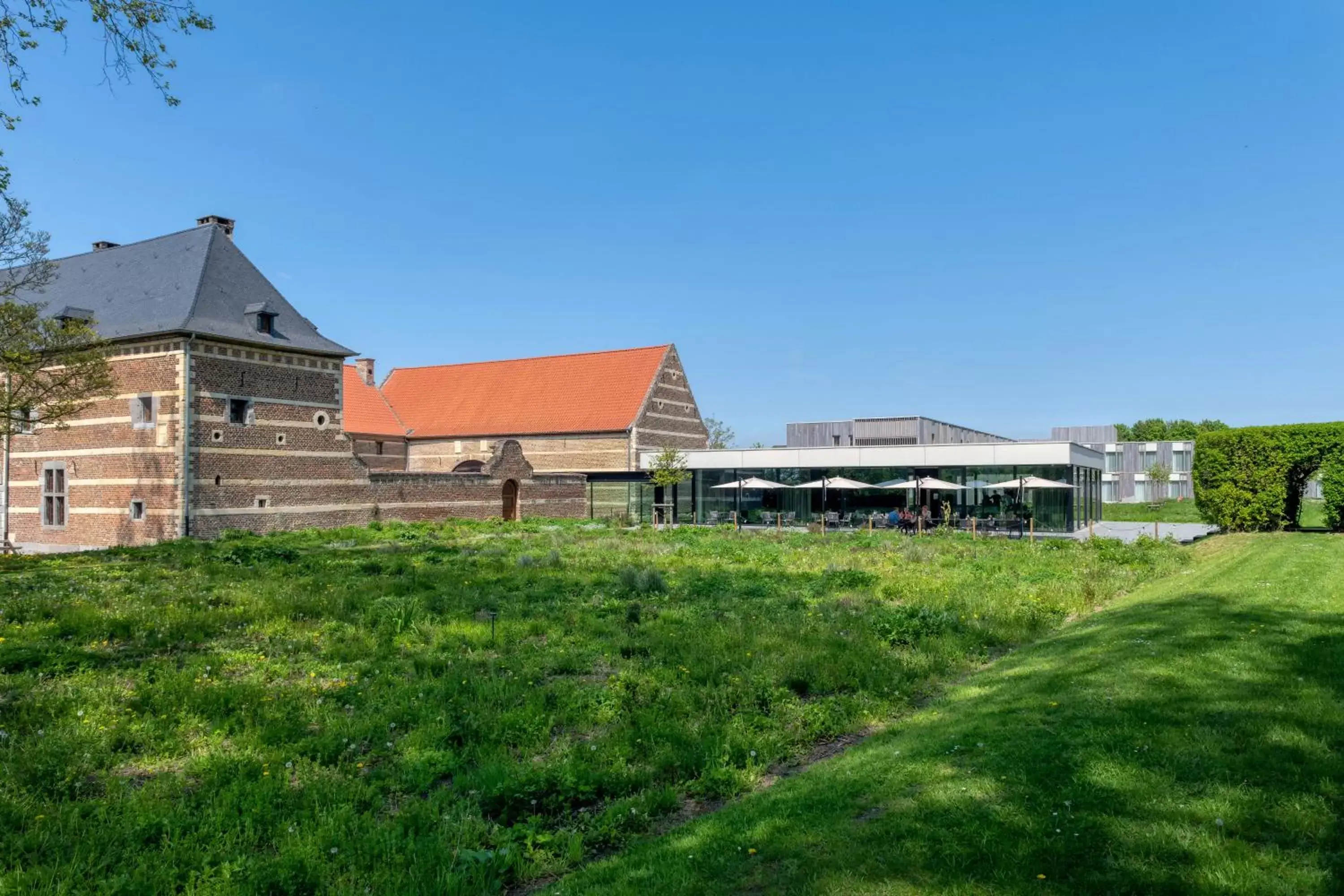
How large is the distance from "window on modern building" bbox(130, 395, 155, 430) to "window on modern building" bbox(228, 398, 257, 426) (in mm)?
2410

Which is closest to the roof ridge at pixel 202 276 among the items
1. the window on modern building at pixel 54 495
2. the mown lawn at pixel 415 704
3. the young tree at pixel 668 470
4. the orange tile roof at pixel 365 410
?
the window on modern building at pixel 54 495

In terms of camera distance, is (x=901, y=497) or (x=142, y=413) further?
(x=901, y=497)

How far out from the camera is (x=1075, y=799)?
5.30 m

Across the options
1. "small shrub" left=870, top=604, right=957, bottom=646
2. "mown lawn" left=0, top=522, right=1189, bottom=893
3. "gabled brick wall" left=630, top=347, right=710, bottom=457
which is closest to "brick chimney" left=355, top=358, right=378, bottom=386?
"gabled brick wall" left=630, top=347, right=710, bottom=457

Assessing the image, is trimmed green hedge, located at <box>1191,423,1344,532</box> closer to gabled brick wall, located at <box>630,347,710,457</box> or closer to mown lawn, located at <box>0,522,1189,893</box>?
mown lawn, located at <box>0,522,1189,893</box>

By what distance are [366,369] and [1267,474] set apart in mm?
46294

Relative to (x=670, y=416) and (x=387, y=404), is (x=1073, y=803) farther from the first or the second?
(x=387, y=404)

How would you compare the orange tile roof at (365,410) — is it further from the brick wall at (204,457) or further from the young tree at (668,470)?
the young tree at (668,470)

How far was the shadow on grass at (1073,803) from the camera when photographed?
4480mm

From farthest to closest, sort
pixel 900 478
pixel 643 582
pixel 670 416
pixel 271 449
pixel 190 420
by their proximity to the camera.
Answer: pixel 670 416, pixel 900 478, pixel 271 449, pixel 190 420, pixel 643 582

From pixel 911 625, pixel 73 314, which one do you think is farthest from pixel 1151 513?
pixel 73 314

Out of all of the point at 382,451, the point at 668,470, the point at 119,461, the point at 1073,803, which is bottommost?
the point at 1073,803

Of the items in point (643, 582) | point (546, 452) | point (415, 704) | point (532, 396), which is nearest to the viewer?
point (415, 704)

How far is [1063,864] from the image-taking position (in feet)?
14.9
